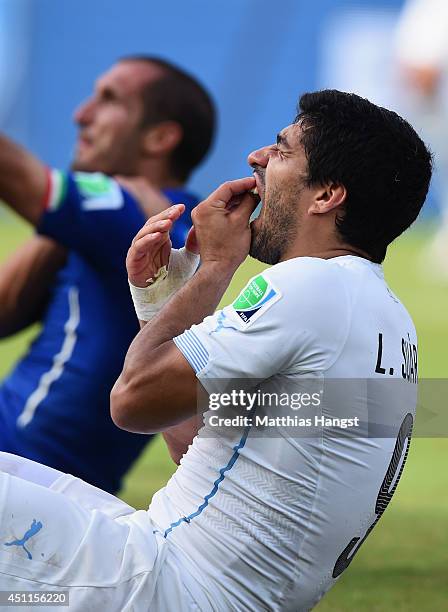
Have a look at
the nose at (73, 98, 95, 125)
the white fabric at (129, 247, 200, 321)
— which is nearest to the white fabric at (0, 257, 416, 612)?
the white fabric at (129, 247, 200, 321)

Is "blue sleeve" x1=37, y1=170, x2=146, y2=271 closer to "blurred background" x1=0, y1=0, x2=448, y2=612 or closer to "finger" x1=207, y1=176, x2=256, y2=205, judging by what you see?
"finger" x1=207, y1=176, x2=256, y2=205

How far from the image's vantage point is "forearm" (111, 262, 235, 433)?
2.57 m

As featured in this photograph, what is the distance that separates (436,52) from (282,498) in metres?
16.5

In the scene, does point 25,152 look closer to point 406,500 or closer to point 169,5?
point 406,500

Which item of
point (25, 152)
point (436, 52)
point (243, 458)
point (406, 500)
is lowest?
point (406, 500)

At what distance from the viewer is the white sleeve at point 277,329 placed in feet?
8.29

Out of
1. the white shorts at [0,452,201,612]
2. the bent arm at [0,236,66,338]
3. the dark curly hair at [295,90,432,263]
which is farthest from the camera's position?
the bent arm at [0,236,66,338]

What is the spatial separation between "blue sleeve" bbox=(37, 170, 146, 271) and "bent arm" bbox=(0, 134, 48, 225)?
4 cm

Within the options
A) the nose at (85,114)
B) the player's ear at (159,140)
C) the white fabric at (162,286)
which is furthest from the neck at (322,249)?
the nose at (85,114)

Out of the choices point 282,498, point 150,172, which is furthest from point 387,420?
point 150,172

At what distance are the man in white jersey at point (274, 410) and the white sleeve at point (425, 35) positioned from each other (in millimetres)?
15817

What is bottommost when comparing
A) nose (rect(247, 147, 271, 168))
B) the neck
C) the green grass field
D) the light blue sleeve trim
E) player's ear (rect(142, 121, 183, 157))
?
the green grass field

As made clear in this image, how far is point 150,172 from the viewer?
5633 mm

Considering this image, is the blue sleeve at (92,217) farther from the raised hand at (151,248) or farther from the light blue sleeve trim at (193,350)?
the light blue sleeve trim at (193,350)
